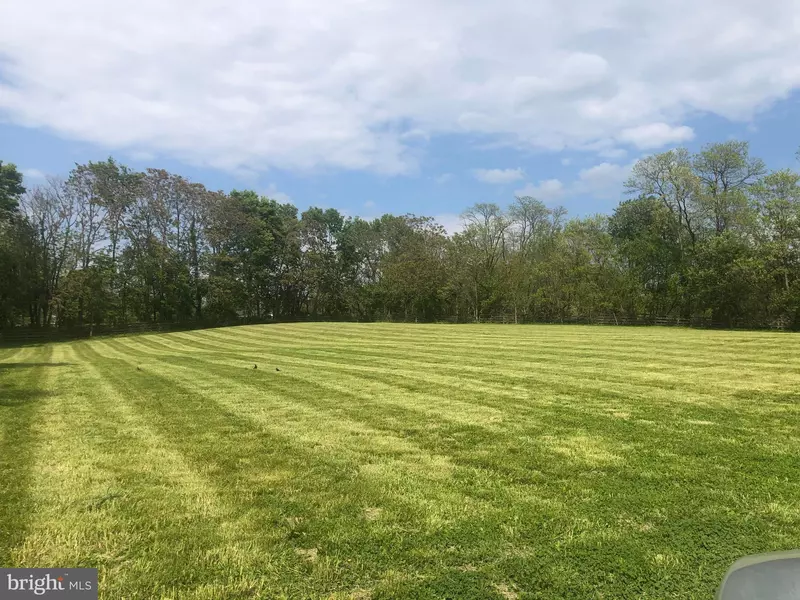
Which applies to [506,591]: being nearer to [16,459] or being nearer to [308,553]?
[308,553]

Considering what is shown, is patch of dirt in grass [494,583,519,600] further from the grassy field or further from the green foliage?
the green foliage

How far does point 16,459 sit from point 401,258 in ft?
190

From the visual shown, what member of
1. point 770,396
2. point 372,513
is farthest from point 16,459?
point 770,396

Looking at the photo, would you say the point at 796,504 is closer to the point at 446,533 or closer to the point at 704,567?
the point at 704,567

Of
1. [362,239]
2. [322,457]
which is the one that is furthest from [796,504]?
[362,239]

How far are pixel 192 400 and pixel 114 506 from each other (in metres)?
5.61

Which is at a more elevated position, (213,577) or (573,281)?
(573,281)

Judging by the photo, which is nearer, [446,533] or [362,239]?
[446,533]

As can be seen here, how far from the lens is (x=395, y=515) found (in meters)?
4.12

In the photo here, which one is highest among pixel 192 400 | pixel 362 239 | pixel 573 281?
pixel 362 239

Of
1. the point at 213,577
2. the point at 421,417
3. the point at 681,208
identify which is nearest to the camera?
the point at 213,577
